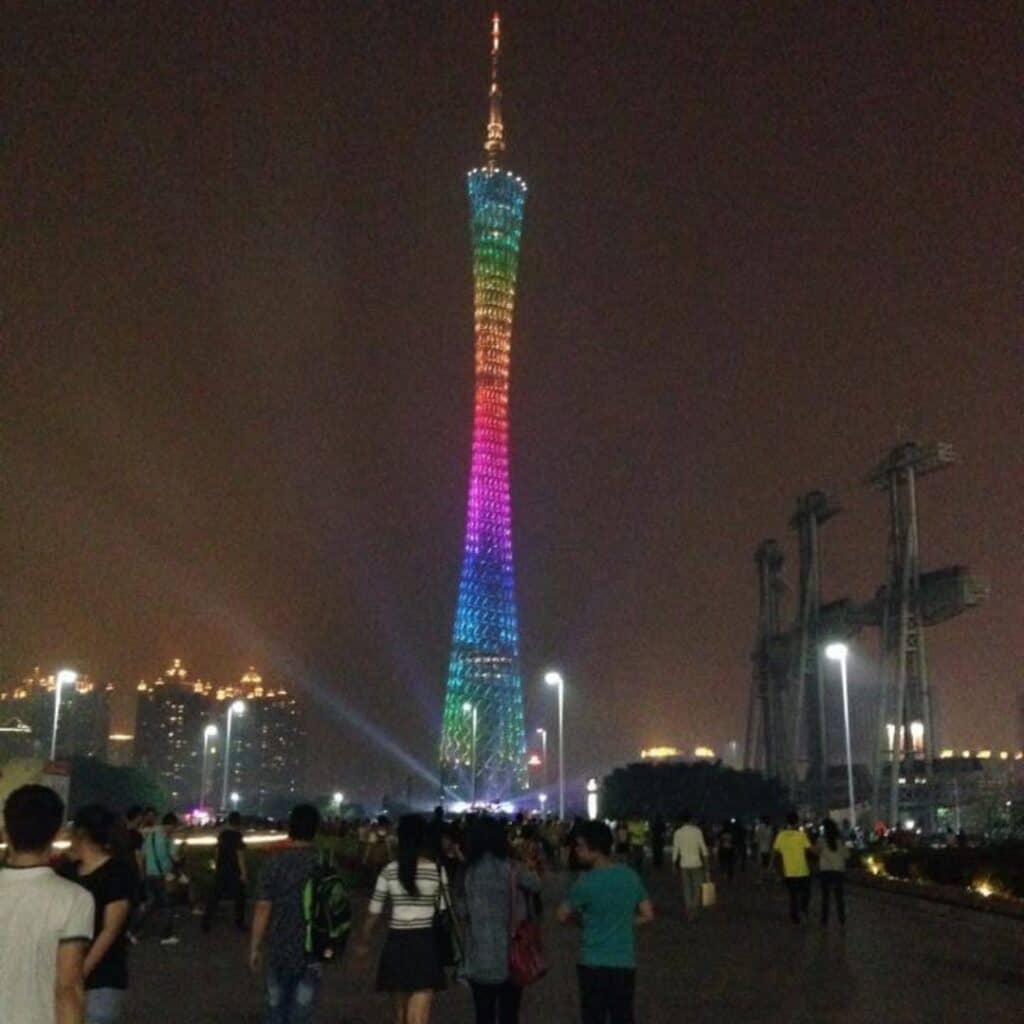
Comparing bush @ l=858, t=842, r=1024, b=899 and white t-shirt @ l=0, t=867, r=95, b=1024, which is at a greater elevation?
white t-shirt @ l=0, t=867, r=95, b=1024

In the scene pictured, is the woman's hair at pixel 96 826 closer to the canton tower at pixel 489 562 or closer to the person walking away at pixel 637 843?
the person walking away at pixel 637 843

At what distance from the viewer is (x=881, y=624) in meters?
53.4

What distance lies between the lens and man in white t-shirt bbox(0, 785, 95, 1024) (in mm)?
3506

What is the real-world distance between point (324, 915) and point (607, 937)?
1341 mm

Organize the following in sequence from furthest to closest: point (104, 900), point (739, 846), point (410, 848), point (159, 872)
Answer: point (739, 846) < point (159, 872) < point (410, 848) < point (104, 900)

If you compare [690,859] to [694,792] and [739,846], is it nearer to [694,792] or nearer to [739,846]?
[739,846]

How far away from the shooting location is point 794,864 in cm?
1565

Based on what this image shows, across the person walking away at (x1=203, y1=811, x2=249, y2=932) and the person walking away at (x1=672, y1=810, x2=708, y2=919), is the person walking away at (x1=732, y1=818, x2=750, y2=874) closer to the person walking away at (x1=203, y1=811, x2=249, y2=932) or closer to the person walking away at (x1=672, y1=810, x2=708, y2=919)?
the person walking away at (x1=672, y1=810, x2=708, y2=919)

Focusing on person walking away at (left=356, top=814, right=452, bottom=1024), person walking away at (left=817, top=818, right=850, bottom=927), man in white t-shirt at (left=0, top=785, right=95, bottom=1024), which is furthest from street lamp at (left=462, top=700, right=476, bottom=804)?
man in white t-shirt at (left=0, top=785, right=95, bottom=1024)

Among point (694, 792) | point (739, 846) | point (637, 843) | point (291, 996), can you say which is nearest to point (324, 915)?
point (291, 996)

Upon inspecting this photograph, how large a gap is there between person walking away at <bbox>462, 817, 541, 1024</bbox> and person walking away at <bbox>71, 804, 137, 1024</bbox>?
1.62 meters

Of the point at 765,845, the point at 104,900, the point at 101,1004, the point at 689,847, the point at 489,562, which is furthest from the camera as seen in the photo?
the point at 489,562

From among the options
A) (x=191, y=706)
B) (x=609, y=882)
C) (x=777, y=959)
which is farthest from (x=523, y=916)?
(x=191, y=706)

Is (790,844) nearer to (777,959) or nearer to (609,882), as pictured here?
(777,959)
